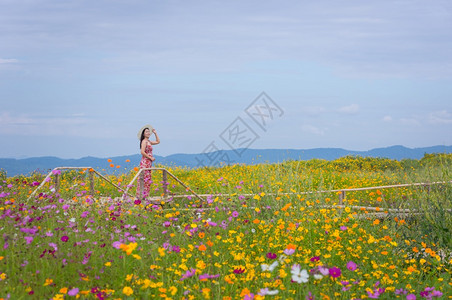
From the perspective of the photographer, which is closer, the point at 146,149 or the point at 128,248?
the point at 128,248

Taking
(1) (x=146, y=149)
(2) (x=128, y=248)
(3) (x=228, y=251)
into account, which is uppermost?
(1) (x=146, y=149)

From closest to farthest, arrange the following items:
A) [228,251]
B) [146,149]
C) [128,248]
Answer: [128,248] → [228,251] → [146,149]

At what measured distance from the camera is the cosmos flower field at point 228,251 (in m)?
3.91

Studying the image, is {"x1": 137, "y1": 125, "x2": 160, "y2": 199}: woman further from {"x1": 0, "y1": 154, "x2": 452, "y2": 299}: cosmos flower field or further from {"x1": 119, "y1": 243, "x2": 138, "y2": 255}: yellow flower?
{"x1": 119, "y1": 243, "x2": 138, "y2": 255}: yellow flower

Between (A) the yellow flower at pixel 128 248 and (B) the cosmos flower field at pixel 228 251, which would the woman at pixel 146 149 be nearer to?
(B) the cosmos flower field at pixel 228 251

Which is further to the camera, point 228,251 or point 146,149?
point 146,149

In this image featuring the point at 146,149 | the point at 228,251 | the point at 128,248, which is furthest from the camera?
the point at 146,149

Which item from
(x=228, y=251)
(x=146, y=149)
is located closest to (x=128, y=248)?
(x=228, y=251)

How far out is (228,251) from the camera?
5496 mm

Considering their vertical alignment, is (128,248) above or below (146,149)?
below

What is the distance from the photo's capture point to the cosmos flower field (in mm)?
3914

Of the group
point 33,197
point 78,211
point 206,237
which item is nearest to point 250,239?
point 206,237

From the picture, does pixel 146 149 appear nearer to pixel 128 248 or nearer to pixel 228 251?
pixel 228 251

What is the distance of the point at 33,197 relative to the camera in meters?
7.25
